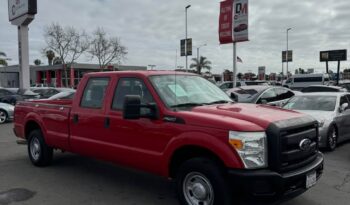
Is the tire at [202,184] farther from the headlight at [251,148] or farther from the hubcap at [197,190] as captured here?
the headlight at [251,148]

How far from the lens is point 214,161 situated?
467 centimetres

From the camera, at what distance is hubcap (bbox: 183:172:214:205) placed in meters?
4.66

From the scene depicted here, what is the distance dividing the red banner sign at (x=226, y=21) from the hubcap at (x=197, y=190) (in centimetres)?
1767

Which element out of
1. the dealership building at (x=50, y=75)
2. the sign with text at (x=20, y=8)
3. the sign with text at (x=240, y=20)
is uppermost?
the sign with text at (x=20, y=8)

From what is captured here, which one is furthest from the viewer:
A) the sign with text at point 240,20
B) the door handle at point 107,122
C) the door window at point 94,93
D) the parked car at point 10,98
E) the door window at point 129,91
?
the sign with text at point 240,20

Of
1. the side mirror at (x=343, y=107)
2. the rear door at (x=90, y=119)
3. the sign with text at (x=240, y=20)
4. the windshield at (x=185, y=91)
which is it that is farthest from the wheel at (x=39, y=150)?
the sign with text at (x=240, y=20)

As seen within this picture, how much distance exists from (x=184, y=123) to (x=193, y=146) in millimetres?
303

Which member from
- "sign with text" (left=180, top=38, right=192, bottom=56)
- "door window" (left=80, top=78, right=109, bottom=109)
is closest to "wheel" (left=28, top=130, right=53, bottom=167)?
"door window" (left=80, top=78, right=109, bottom=109)

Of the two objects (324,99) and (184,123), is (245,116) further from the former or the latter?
(324,99)

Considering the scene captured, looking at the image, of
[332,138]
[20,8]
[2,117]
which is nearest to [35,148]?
[332,138]

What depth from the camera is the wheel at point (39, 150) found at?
769 centimetres

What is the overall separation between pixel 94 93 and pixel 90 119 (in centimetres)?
45

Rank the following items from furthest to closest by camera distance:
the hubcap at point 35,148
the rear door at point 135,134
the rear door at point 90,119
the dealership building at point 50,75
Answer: the dealership building at point 50,75, the hubcap at point 35,148, the rear door at point 90,119, the rear door at point 135,134

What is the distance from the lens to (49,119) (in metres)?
7.35
